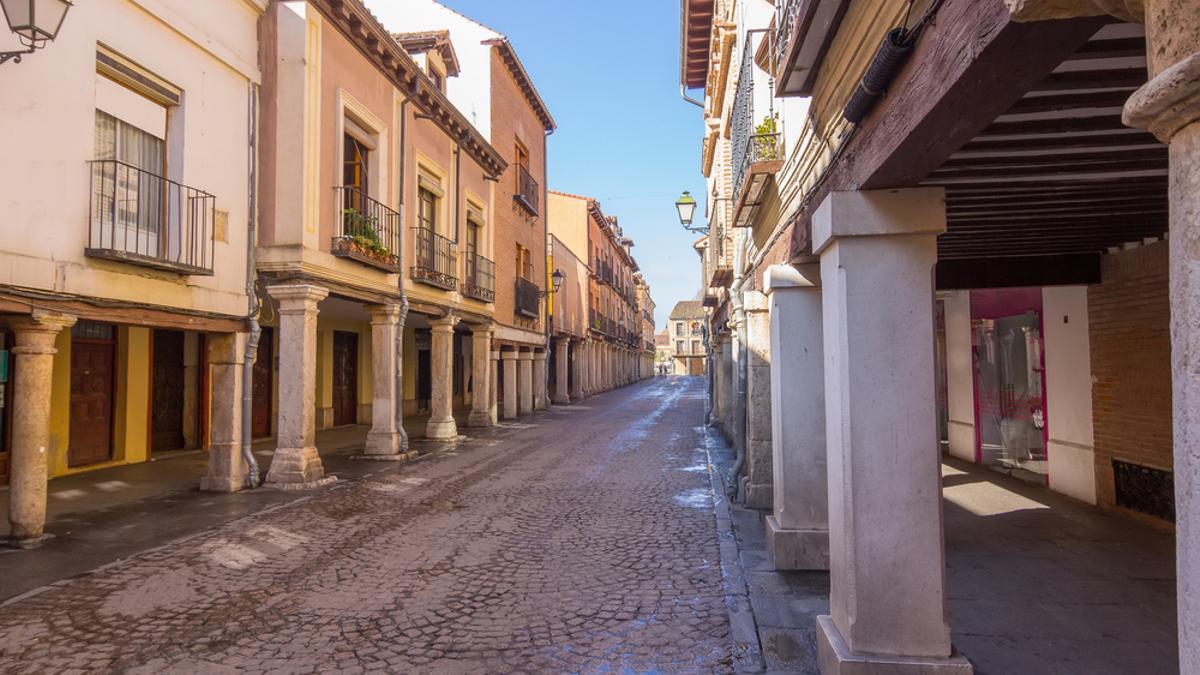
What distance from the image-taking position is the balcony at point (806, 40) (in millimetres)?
3469

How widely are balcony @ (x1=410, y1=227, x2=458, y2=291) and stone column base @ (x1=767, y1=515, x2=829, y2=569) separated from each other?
9343 millimetres

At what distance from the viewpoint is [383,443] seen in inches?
470

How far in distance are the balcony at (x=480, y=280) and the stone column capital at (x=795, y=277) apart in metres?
11.4

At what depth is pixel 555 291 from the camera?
1013 inches

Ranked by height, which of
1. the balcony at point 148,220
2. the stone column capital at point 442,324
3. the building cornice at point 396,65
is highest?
the building cornice at point 396,65

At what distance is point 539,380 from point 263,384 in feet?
36.8

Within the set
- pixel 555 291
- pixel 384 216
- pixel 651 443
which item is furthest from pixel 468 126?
pixel 555 291

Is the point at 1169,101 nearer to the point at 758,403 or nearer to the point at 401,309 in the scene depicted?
the point at 758,403

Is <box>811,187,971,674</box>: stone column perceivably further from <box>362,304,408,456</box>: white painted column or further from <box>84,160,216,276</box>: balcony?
<box>362,304,408,456</box>: white painted column

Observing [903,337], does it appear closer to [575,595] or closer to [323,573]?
[575,595]

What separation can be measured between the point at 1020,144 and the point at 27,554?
311 inches

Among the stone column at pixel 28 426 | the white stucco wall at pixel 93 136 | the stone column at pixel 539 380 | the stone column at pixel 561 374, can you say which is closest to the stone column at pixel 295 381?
the white stucco wall at pixel 93 136

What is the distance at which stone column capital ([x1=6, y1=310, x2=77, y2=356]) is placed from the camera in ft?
20.0

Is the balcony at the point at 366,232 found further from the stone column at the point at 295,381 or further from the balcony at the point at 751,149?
the balcony at the point at 751,149
